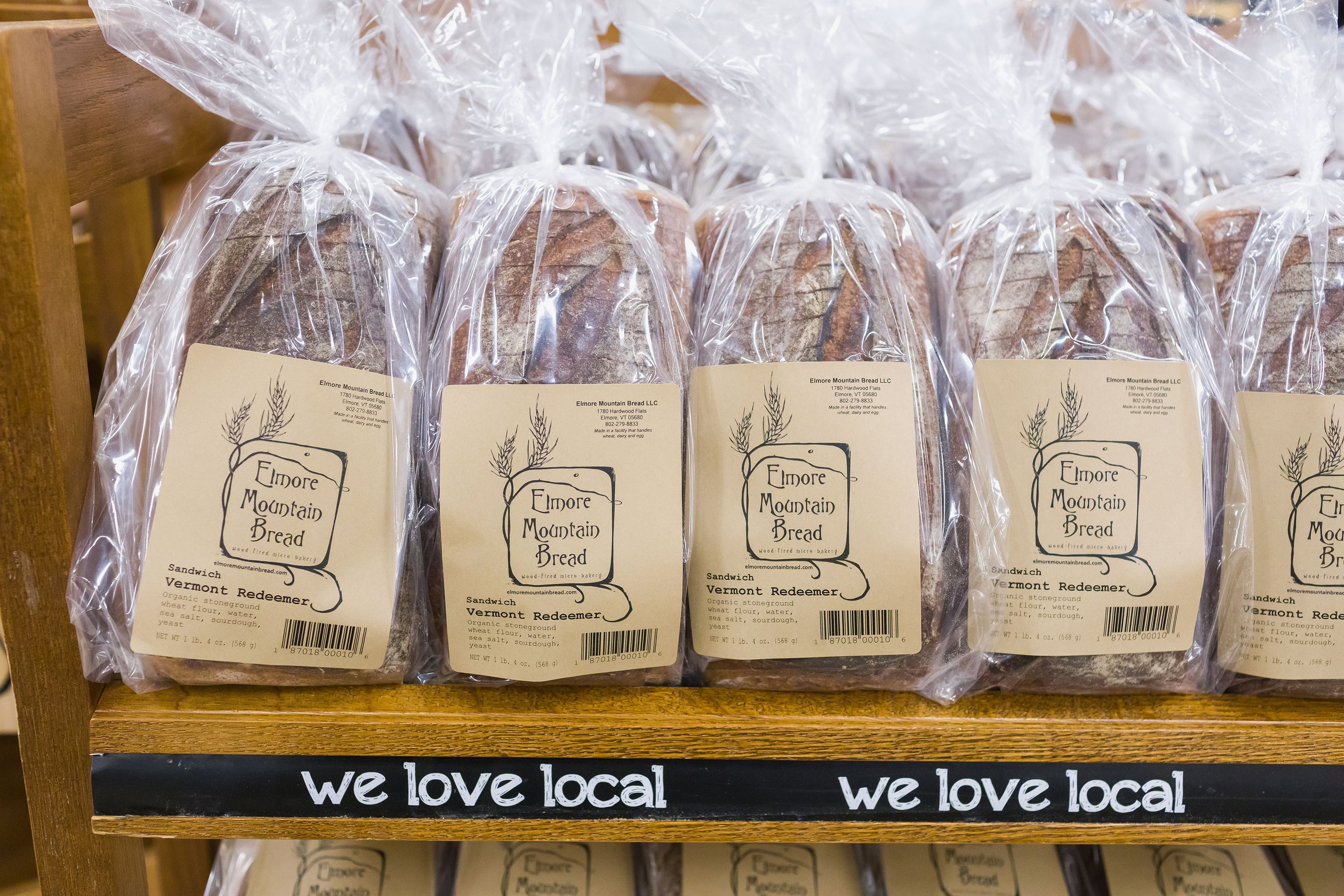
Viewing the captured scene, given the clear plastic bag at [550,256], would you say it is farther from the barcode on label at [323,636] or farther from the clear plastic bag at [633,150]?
the clear plastic bag at [633,150]

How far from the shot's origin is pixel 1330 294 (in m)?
0.68

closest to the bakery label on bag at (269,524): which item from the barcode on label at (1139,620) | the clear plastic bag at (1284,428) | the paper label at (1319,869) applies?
the barcode on label at (1139,620)

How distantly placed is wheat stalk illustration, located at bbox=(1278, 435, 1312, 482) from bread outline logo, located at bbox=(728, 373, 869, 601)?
1.21 ft

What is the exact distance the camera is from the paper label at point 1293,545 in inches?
26.1

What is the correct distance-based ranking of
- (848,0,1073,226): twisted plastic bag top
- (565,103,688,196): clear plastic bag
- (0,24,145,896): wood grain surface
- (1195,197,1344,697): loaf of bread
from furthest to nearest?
(565,103,688,196): clear plastic bag, (848,0,1073,226): twisted plastic bag top, (1195,197,1344,697): loaf of bread, (0,24,145,896): wood grain surface

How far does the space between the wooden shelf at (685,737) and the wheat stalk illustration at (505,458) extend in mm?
185

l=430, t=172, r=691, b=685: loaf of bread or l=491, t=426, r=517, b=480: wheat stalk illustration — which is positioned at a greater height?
l=430, t=172, r=691, b=685: loaf of bread

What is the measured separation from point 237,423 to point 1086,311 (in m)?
0.70

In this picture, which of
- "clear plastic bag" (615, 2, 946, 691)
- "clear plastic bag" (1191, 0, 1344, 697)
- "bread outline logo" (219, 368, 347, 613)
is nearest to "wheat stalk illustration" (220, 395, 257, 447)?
"bread outline logo" (219, 368, 347, 613)

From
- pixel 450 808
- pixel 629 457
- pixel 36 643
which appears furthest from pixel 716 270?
pixel 36 643

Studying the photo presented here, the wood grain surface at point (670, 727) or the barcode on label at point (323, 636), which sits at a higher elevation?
the barcode on label at point (323, 636)

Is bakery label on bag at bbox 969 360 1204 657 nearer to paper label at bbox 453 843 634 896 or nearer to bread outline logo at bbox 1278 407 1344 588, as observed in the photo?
bread outline logo at bbox 1278 407 1344 588

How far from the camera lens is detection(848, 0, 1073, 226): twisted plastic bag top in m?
0.78

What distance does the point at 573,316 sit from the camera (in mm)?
658
